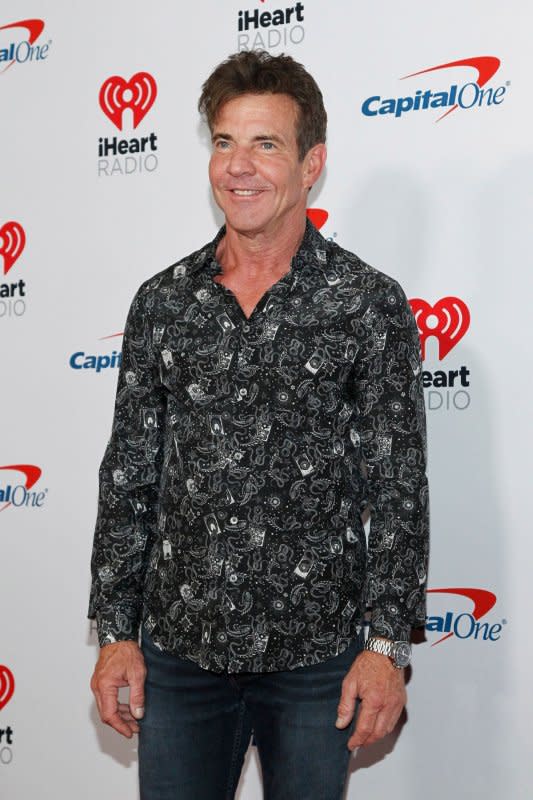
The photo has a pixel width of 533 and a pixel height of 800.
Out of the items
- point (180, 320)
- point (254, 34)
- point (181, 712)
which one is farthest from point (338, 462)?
point (254, 34)

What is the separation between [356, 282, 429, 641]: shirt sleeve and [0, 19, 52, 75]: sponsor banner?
1475 millimetres

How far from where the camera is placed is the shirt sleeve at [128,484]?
1756mm

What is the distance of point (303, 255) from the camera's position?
1.73m

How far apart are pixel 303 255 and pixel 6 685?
167 centimetres

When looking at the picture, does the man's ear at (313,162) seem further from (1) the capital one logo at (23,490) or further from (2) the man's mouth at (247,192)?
(1) the capital one logo at (23,490)

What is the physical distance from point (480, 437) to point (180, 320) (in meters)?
0.81

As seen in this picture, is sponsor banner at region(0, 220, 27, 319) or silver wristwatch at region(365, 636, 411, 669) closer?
silver wristwatch at region(365, 636, 411, 669)

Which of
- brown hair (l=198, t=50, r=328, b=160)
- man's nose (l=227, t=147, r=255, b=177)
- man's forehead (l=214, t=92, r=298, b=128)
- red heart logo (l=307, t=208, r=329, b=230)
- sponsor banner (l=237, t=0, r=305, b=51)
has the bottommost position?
man's nose (l=227, t=147, r=255, b=177)

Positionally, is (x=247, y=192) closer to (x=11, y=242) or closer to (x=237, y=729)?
(x=237, y=729)

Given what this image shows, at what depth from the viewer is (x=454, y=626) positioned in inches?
88.0

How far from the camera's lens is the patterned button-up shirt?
163 centimetres

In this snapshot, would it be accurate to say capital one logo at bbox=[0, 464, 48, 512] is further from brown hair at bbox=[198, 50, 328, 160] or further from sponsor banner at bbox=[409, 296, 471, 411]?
brown hair at bbox=[198, 50, 328, 160]

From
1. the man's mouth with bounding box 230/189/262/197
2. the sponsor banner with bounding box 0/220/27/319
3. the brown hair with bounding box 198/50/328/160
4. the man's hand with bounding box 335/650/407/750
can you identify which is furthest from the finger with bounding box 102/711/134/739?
the sponsor banner with bounding box 0/220/27/319

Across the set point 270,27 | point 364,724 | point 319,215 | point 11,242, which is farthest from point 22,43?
point 364,724
